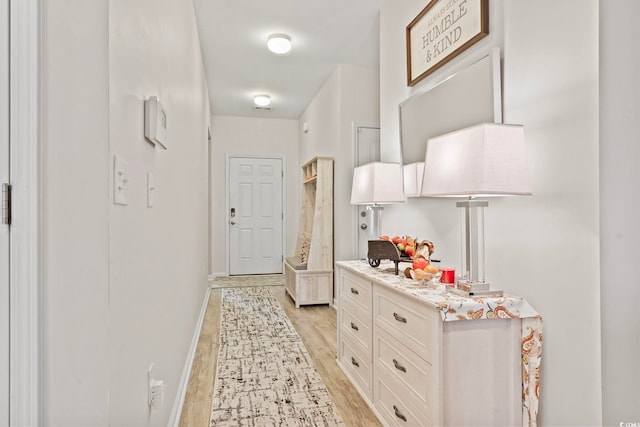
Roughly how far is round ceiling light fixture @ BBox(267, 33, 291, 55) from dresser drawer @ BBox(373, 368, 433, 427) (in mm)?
2901

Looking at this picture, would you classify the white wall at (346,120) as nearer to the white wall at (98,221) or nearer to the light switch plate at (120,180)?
the white wall at (98,221)

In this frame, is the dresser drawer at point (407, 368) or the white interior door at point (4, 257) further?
the dresser drawer at point (407, 368)

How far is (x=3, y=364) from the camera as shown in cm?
64

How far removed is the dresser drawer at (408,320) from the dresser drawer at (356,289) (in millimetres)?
99

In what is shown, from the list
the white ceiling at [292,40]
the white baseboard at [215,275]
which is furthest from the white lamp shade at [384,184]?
the white baseboard at [215,275]

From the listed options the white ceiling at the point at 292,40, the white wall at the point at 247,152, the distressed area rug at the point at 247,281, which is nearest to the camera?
the white ceiling at the point at 292,40

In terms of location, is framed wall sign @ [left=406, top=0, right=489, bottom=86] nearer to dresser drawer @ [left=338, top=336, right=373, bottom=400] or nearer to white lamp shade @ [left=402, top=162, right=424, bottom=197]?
white lamp shade @ [left=402, top=162, right=424, bottom=197]

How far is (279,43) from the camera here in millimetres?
3479

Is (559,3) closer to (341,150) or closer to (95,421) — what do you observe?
(95,421)

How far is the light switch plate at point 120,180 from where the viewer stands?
37.3 inches

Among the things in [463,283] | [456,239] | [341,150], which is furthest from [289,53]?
[463,283]

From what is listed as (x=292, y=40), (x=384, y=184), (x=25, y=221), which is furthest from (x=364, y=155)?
(x=25, y=221)

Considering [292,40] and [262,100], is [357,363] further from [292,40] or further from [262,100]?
[262,100]

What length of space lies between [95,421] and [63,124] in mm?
619
